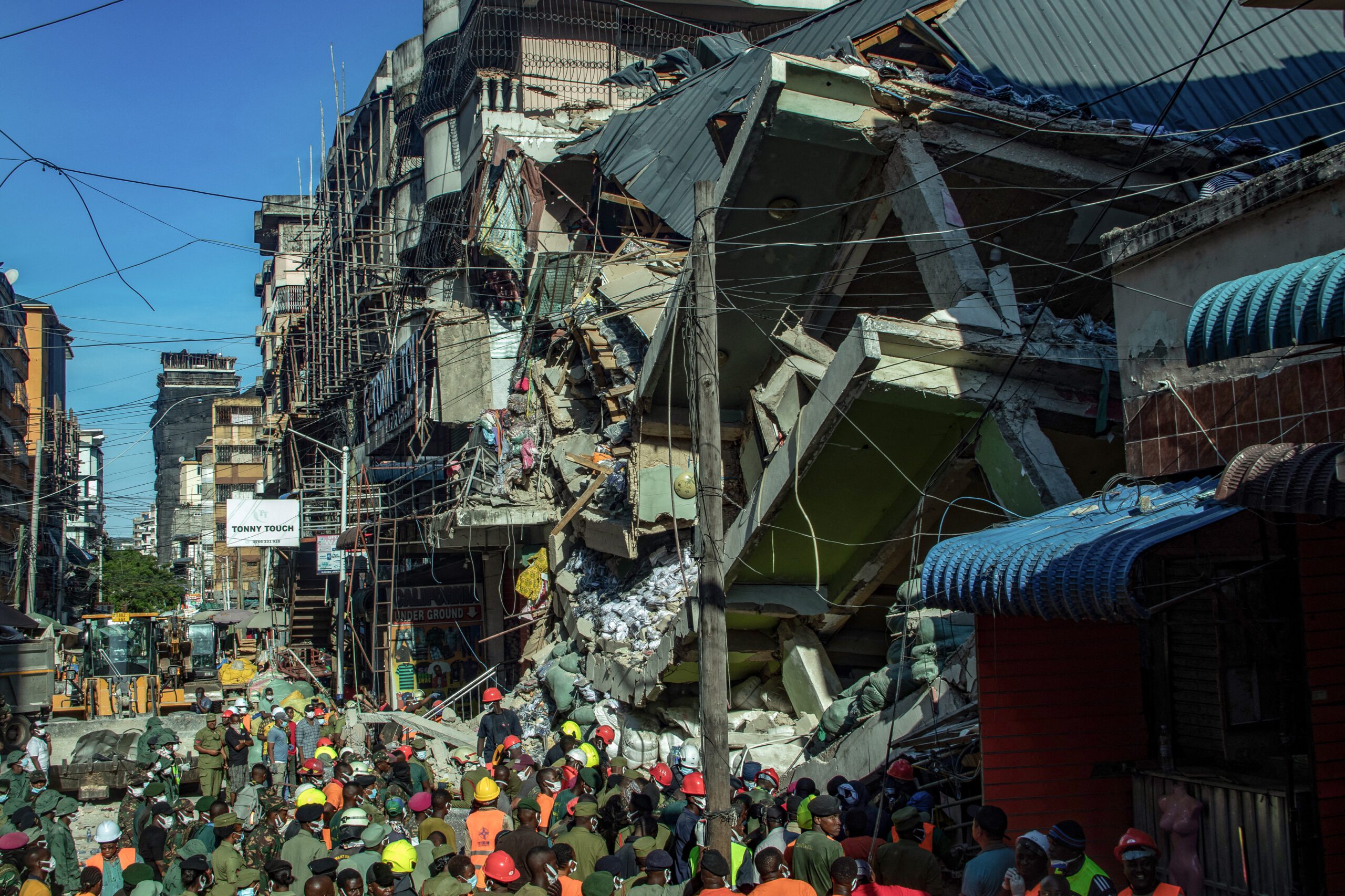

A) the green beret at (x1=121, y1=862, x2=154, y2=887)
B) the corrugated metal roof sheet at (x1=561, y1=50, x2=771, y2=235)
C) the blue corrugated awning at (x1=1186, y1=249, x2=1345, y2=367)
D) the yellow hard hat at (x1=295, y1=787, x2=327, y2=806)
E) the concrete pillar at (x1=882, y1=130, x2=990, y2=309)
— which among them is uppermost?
the corrugated metal roof sheet at (x1=561, y1=50, x2=771, y2=235)

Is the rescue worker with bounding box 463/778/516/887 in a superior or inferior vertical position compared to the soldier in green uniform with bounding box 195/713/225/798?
superior

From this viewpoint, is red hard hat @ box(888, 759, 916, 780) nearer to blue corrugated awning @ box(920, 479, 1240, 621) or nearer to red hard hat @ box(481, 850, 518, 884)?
blue corrugated awning @ box(920, 479, 1240, 621)

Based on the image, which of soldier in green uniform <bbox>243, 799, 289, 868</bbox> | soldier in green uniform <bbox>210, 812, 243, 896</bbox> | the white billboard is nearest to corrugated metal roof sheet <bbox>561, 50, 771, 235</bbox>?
soldier in green uniform <bbox>243, 799, 289, 868</bbox>

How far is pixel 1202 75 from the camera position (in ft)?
42.4

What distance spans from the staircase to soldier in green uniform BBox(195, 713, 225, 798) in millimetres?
23133

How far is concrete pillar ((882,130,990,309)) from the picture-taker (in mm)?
10703

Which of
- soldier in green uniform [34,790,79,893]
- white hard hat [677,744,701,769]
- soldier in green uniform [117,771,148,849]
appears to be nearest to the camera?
soldier in green uniform [34,790,79,893]

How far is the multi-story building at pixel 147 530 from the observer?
93.7 meters

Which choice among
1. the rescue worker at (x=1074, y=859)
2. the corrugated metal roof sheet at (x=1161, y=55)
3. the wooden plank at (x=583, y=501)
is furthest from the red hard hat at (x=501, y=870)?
the wooden plank at (x=583, y=501)

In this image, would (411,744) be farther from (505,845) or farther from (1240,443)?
(1240,443)

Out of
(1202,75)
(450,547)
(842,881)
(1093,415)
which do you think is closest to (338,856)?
(842,881)

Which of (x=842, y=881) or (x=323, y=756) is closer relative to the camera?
(x=842, y=881)

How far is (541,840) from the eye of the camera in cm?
688

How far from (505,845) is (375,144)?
47274mm
